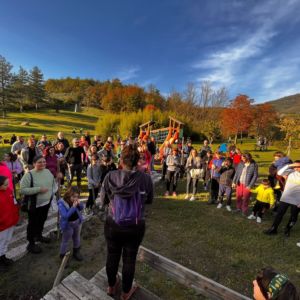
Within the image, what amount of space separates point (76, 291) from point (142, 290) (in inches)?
34.0

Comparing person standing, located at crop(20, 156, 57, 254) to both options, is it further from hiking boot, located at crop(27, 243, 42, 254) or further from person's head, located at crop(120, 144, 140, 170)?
person's head, located at crop(120, 144, 140, 170)

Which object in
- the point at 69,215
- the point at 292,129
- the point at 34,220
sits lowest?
the point at 34,220

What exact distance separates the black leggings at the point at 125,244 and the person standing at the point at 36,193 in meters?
2.31

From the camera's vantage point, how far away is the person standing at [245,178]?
642 centimetres

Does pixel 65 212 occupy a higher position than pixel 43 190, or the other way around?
pixel 43 190

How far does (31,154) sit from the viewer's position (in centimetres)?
720

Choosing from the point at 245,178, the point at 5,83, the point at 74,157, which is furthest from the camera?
the point at 5,83

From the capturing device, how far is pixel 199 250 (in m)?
4.88

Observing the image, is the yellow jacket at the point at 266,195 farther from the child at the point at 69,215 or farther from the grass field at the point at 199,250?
the child at the point at 69,215

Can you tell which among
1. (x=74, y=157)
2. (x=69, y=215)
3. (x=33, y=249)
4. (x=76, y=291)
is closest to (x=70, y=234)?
(x=69, y=215)

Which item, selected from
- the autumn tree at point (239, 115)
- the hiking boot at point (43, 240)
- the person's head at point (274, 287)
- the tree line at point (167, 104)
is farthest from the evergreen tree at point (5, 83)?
the person's head at point (274, 287)

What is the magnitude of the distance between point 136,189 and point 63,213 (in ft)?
7.35

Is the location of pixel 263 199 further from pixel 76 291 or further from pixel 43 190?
pixel 43 190

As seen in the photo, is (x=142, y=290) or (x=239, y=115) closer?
(x=142, y=290)
